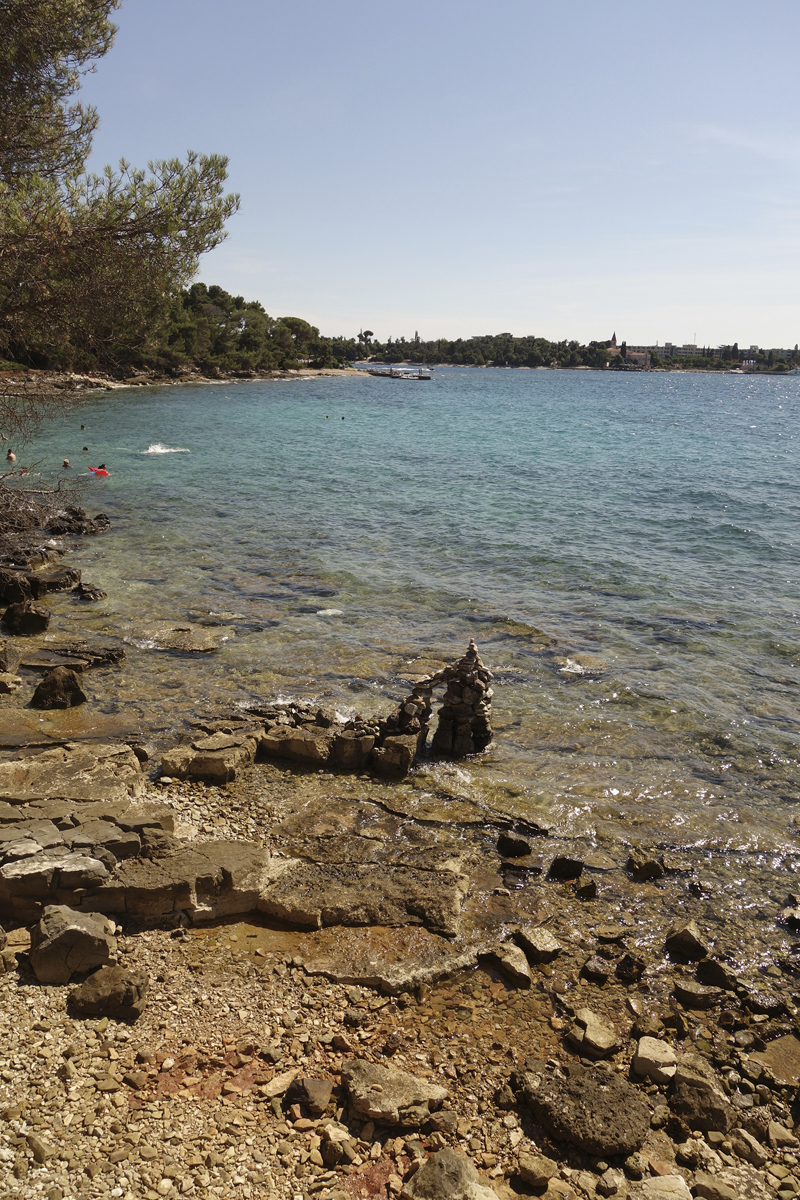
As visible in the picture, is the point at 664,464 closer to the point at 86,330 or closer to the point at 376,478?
the point at 376,478

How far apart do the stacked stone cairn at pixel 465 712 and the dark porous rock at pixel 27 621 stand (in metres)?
10.2

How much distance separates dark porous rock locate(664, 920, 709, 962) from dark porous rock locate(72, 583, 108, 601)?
649 inches

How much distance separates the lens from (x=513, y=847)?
33.0 ft

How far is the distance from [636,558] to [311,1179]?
23.9m

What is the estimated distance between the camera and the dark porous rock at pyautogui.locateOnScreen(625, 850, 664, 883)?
983cm

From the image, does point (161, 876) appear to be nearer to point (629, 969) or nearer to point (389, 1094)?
point (389, 1094)

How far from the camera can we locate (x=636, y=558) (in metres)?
26.7

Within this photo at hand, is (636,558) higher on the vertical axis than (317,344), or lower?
lower

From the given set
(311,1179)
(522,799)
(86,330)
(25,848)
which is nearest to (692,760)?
(522,799)

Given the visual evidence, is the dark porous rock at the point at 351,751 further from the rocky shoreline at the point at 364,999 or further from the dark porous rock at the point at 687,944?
the dark porous rock at the point at 687,944

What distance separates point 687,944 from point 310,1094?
467 centimetres

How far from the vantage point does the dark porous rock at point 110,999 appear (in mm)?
6605

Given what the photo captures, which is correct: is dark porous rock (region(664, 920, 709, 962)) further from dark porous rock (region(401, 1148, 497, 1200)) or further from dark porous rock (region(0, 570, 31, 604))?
dark porous rock (region(0, 570, 31, 604))

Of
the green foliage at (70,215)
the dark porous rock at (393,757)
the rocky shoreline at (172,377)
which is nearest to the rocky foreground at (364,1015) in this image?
the dark porous rock at (393,757)
